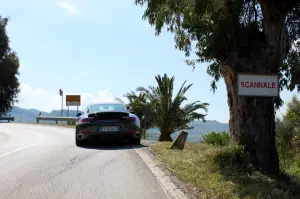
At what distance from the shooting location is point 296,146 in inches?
474

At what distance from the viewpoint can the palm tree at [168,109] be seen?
2491 centimetres

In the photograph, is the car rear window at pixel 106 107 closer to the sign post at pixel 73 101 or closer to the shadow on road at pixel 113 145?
the shadow on road at pixel 113 145

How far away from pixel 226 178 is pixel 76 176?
9.24 ft

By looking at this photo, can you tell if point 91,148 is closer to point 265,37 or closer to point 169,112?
point 265,37

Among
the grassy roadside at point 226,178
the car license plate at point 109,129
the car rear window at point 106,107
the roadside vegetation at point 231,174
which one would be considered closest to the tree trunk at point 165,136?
the car rear window at point 106,107

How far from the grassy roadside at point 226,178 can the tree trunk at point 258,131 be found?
30cm

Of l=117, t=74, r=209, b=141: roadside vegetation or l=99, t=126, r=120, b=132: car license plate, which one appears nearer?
l=99, t=126, r=120, b=132: car license plate

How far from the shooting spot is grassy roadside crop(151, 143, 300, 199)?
5852 millimetres

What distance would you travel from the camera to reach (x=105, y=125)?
13094mm

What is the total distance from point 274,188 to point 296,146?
21.1 feet

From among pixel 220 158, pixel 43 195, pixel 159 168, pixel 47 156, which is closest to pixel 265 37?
pixel 220 158

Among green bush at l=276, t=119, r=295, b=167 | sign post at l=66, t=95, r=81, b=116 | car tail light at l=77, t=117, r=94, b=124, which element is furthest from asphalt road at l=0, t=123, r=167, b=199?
sign post at l=66, t=95, r=81, b=116

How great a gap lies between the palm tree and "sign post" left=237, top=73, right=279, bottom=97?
16637mm

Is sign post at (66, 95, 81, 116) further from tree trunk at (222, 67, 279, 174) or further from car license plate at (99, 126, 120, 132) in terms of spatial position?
tree trunk at (222, 67, 279, 174)
